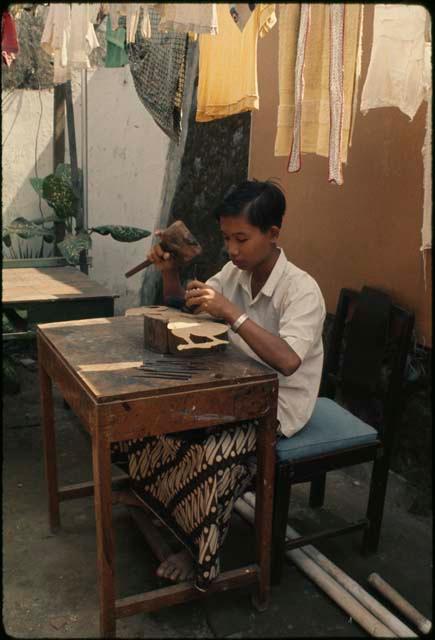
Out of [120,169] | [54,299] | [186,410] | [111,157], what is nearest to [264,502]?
[186,410]

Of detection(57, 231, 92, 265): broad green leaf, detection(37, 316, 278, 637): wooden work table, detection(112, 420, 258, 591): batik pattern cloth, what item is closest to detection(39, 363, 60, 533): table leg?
detection(37, 316, 278, 637): wooden work table

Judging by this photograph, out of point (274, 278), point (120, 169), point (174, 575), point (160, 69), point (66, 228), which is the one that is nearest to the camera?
point (174, 575)

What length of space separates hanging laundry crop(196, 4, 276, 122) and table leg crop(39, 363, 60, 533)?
1654 millimetres

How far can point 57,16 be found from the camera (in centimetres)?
357

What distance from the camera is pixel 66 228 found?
4887mm

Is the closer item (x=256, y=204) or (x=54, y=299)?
(x=256, y=204)

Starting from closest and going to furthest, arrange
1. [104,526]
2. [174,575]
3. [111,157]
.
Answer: [104,526]
[174,575]
[111,157]

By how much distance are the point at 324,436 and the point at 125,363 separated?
0.85 metres

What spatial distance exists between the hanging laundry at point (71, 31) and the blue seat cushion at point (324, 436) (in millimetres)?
2570

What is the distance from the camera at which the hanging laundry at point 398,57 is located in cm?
215

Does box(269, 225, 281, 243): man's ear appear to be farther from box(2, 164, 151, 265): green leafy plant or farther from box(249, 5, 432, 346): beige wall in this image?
box(2, 164, 151, 265): green leafy plant

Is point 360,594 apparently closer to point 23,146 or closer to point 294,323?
point 294,323

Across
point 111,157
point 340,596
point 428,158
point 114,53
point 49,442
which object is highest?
point 114,53

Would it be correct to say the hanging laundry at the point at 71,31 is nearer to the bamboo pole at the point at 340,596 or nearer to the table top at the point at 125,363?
the table top at the point at 125,363
